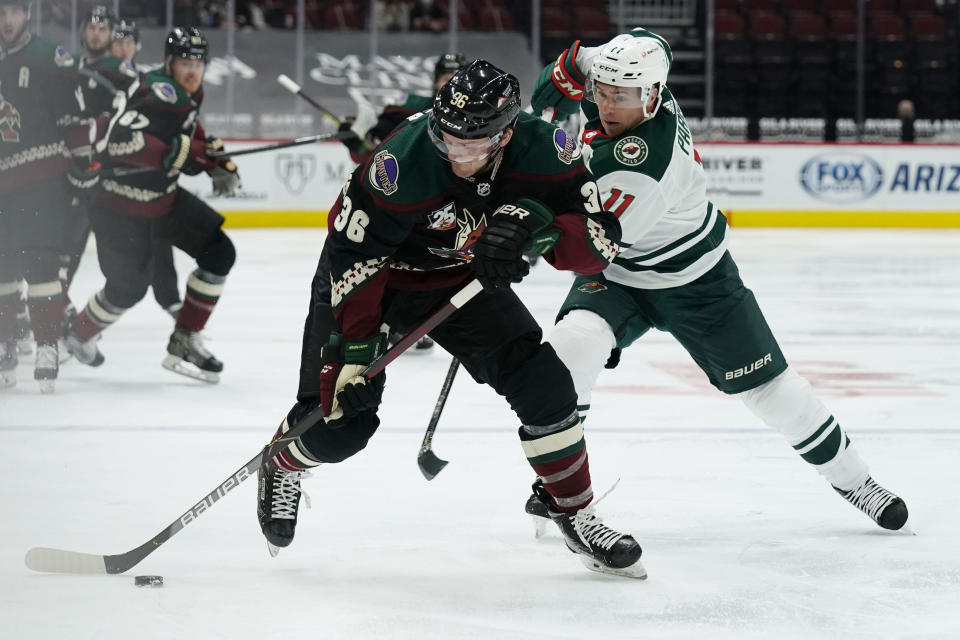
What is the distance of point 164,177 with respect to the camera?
458 centimetres

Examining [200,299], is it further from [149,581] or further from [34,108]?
[149,581]

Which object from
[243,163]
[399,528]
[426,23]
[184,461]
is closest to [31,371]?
[184,461]

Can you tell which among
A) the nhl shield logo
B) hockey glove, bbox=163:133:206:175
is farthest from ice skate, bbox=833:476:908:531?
the nhl shield logo

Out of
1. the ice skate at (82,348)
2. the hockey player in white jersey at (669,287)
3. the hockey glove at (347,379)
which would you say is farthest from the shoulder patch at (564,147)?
the ice skate at (82,348)

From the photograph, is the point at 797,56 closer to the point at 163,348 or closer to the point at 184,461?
the point at 163,348

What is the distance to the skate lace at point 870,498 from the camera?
8.98 feet

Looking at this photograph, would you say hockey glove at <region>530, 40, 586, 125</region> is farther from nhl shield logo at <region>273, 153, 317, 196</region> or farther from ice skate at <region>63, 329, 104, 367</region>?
nhl shield logo at <region>273, 153, 317, 196</region>

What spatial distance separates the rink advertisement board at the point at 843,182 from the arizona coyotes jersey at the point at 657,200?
8.41 meters

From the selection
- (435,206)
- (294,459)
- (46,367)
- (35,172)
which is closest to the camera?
(435,206)

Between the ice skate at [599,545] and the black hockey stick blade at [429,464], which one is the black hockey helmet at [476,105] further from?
the black hockey stick blade at [429,464]

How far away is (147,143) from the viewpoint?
14.9 ft

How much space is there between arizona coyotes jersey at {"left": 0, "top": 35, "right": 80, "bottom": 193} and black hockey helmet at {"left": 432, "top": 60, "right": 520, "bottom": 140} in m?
2.59

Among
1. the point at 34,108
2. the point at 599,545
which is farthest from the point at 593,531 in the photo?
the point at 34,108

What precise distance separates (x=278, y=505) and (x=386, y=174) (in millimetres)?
716
